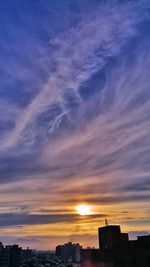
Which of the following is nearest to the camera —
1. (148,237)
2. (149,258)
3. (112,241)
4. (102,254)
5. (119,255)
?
(149,258)

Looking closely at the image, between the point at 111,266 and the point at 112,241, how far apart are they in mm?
29909

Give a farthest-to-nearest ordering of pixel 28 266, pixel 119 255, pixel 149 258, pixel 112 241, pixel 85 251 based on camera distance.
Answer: pixel 85 251 → pixel 28 266 → pixel 112 241 → pixel 119 255 → pixel 149 258

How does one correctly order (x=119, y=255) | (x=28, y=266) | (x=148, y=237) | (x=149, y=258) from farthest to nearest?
(x=28, y=266) → (x=119, y=255) → (x=148, y=237) → (x=149, y=258)

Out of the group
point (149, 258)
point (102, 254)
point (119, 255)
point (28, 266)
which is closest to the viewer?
point (149, 258)

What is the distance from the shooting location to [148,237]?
120875mm

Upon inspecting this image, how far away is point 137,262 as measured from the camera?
11819 cm

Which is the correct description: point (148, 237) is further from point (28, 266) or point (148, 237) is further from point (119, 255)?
point (28, 266)

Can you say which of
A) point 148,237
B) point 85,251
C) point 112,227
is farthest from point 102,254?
point 85,251

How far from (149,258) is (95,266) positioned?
5067cm

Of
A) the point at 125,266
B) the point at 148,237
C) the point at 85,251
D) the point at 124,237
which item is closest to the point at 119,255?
the point at 125,266

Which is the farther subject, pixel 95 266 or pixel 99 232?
pixel 99 232

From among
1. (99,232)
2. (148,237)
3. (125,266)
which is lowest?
(125,266)

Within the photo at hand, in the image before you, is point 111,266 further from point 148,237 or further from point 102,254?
point 148,237

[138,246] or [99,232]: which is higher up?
[99,232]
